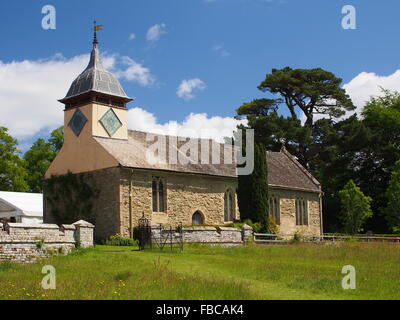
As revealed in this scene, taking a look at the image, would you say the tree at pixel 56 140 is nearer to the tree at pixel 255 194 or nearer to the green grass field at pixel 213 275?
the tree at pixel 255 194

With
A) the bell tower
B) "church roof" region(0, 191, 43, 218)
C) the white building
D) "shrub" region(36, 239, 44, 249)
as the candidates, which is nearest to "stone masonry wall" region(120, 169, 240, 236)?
the bell tower

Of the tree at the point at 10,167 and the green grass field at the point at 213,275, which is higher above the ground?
the tree at the point at 10,167

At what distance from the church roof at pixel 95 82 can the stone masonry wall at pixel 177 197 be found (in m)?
6.00

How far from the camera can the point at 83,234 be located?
2542 centimetres

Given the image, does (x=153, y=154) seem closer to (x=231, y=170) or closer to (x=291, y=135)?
(x=231, y=170)

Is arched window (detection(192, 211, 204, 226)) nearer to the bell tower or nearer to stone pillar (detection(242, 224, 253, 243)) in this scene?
stone pillar (detection(242, 224, 253, 243))

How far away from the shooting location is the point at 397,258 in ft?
72.3

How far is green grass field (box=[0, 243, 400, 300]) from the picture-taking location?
13812 millimetres

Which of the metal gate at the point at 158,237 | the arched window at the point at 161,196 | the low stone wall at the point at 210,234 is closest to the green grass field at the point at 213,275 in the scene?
the metal gate at the point at 158,237

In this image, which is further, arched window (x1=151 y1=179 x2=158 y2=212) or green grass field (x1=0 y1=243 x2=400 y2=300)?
arched window (x1=151 y1=179 x2=158 y2=212)

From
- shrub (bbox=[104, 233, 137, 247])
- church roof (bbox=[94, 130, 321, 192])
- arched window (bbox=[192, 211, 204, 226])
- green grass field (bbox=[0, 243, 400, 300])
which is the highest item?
church roof (bbox=[94, 130, 321, 192])

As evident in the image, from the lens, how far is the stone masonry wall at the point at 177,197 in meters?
32.4

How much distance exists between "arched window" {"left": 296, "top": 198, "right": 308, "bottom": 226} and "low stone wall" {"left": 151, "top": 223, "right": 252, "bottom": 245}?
13503 mm

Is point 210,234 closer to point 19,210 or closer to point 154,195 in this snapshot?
point 154,195
